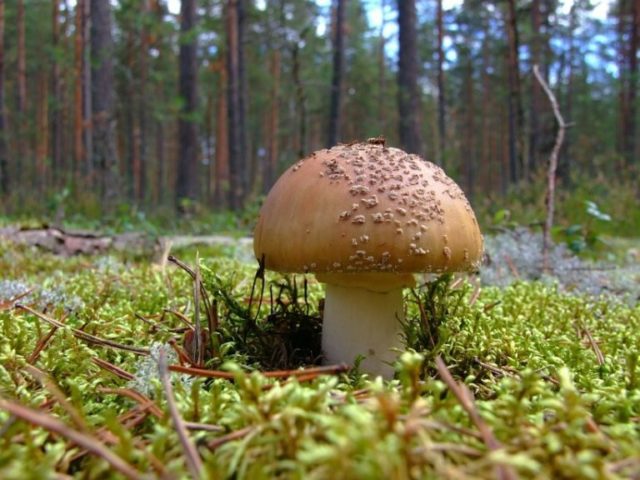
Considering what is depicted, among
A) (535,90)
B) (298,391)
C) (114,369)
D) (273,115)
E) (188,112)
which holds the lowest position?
(114,369)

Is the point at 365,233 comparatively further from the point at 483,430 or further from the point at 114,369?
the point at 114,369

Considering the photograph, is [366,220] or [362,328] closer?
[366,220]

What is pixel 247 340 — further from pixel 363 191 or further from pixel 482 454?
pixel 482 454

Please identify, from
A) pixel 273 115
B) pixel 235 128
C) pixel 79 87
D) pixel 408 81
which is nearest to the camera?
Answer: pixel 408 81

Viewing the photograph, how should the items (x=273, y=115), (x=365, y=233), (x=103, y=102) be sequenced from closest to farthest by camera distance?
(x=365, y=233) → (x=103, y=102) → (x=273, y=115)

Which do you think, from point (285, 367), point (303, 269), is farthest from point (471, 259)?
point (285, 367)

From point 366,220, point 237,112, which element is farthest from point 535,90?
point 366,220
